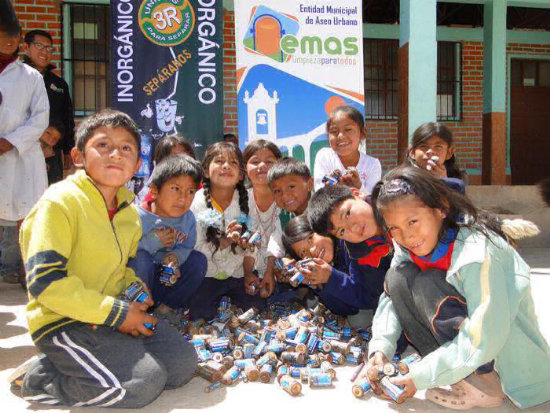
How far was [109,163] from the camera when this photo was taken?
219cm

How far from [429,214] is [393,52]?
7642 millimetres

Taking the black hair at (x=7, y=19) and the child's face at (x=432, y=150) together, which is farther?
the child's face at (x=432, y=150)

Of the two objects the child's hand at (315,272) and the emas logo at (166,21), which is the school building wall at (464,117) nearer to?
the emas logo at (166,21)

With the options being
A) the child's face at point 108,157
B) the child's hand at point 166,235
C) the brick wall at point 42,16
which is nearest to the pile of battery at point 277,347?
the child's hand at point 166,235

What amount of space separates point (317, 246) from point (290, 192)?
537mm

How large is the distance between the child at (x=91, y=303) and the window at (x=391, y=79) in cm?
715

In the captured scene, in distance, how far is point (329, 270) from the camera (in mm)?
2795

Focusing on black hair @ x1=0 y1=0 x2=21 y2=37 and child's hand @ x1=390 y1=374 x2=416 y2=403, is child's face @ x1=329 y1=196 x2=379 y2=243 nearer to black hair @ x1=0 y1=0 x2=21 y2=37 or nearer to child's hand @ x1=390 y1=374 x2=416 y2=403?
child's hand @ x1=390 y1=374 x2=416 y2=403

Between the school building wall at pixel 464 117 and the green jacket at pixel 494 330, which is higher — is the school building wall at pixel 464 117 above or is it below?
above

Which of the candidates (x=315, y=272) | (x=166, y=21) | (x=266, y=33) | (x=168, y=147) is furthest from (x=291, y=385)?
(x=166, y=21)

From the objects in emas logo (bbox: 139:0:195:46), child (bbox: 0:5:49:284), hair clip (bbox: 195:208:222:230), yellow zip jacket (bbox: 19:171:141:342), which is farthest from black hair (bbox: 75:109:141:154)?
emas logo (bbox: 139:0:195:46)

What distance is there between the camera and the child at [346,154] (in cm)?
396

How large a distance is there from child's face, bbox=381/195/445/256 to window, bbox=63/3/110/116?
6.59m

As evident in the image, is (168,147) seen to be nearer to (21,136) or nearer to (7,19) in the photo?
(21,136)
